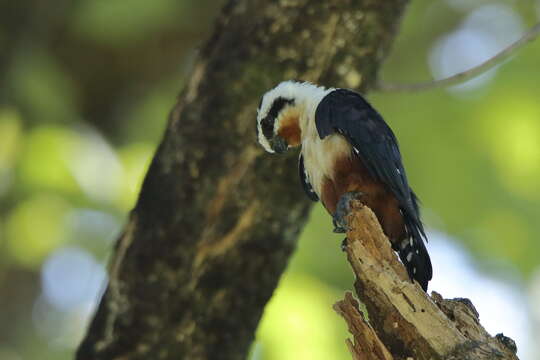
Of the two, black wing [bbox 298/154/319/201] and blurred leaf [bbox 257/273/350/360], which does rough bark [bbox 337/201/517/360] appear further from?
blurred leaf [bbox 257/273/350/360]

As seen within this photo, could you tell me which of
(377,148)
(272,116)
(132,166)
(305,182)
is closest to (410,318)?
(377,148)

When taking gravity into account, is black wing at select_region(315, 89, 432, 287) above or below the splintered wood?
above

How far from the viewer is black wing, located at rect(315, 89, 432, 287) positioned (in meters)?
3.74

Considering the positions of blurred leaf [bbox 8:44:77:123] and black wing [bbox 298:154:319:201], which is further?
blurred leaf [bbox 8:44:77:123]

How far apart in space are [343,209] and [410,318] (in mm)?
906

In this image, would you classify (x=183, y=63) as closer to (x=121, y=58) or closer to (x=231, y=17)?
(x=121, y=58)

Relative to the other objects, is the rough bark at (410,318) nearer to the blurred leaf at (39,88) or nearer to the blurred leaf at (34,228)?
the blurred leaf at (39,88)

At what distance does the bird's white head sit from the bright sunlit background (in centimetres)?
155

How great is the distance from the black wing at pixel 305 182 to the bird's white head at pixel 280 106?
0.35ft

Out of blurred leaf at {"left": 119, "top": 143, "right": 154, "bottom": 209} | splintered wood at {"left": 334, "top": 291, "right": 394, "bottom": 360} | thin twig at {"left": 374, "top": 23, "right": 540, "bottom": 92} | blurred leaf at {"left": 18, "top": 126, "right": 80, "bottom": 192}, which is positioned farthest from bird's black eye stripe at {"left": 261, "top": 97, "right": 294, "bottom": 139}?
blurred leaf at {"left": 18, "top": 126, "right": 80, "bottom": 192}

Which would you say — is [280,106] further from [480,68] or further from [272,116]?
[480,68]

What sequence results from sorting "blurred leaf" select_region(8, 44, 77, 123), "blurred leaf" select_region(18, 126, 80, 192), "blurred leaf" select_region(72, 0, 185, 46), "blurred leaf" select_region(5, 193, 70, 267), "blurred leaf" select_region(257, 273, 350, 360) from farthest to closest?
"blurred leaf" select_region(5, 193, 70, 267), "blurred leaf" select_region(72, 0, 185, 46), "blurred leaf" select_region(18, 126, 80, 192), "blurred leaf" select_region(8, 44, 77, 123), "blurred leaf" select_region(257, 273, 350, 360)

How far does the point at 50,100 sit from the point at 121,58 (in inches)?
35.3

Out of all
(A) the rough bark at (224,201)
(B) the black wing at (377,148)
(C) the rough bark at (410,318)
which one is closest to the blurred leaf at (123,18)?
(A) the rough bark at (224,201)
